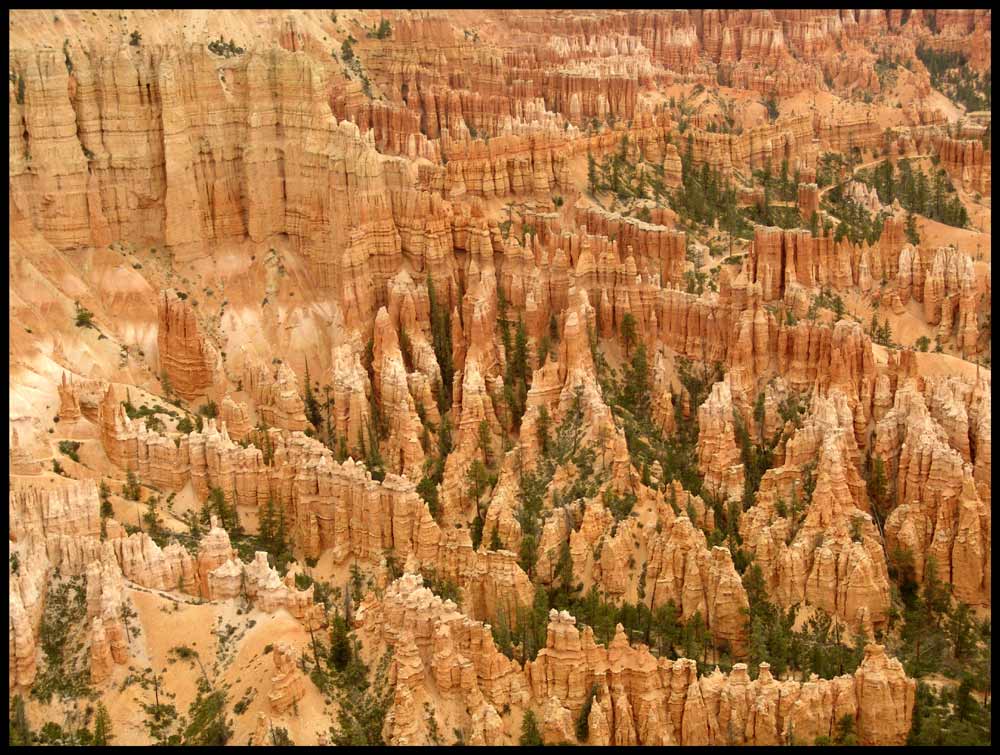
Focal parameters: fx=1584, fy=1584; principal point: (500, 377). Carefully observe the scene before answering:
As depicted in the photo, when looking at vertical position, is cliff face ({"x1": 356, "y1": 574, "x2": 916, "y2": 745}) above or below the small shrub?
below

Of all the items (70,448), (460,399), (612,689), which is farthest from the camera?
(460,399)

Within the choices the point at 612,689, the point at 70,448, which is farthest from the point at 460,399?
the point at 612,689

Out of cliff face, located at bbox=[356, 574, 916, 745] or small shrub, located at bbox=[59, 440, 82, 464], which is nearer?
cliff face, located at bbox=[356, 574, 916, 745]

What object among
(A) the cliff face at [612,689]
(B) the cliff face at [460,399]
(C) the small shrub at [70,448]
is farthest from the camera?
(C) the small shrub at [70,448]

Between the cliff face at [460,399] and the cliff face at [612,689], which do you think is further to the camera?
the cliff face at [460,399]

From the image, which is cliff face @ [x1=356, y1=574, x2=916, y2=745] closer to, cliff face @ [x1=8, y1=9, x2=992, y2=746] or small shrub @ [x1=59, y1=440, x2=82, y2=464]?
cliff face @ [x1=8, y1=9, x2=992, y2=746]

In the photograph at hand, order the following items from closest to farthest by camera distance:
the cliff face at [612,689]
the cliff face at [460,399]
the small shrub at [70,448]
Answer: the cliff face at [612,689] < the cliff face at [460,399] < the small shrub at [70,448]

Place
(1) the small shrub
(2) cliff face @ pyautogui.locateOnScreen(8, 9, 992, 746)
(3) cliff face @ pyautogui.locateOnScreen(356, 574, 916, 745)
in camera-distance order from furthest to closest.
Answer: (1) the small shrub
(2) cliff face @ pyautogui.locateOnScreen(8, 9, 992, 746)
(3) cliff face @ pyautogui.locateOnScreen(356, 574, 916, 745)

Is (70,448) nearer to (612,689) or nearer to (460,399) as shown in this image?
(460,399)

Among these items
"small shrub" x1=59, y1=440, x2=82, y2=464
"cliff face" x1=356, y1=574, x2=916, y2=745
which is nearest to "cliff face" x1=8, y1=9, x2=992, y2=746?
"cliff face" x1=356, y1=574, x2=916, y2=745

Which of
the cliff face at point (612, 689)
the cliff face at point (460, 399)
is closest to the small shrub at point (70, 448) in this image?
the cliff face at point (460, 399)

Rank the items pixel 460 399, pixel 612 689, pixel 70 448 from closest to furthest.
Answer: pixel 612 689
pixel 70 448
pixel 460 399

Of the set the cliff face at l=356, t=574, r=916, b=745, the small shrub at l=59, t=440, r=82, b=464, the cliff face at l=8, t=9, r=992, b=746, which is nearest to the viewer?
the cliff face at l=356, t=574, r=916, b=745

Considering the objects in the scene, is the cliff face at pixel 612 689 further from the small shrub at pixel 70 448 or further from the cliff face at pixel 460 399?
the small shrub at pixel 70 448
